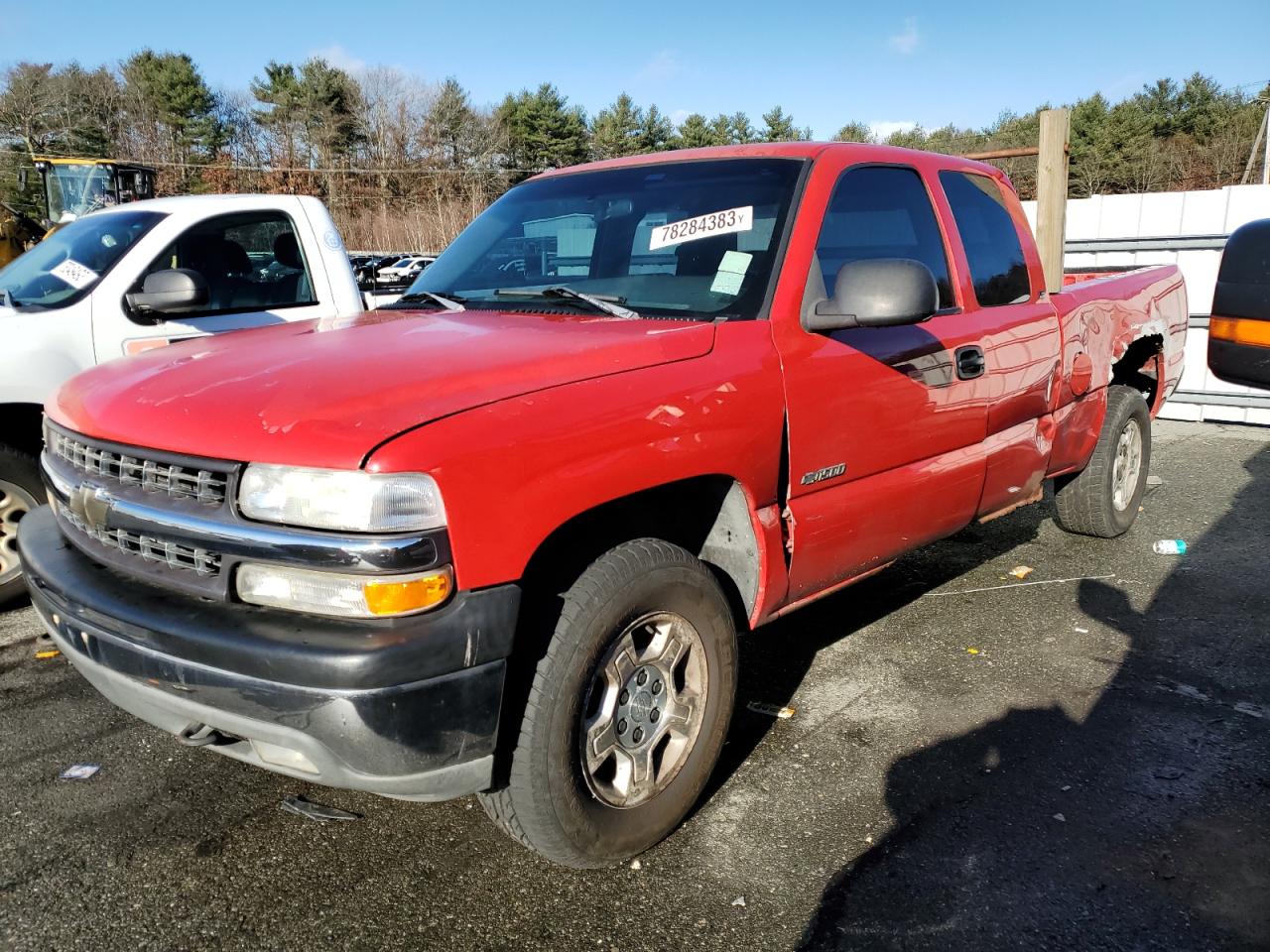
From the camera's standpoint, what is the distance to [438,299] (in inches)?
137

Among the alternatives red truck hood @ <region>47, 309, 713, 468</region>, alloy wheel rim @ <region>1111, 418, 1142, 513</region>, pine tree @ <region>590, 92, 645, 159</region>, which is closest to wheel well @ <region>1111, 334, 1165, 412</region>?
alloy wheel rim @ <region>1111, 418, 1142, 513</region>

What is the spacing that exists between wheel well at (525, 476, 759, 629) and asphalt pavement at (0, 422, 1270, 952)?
72 centimetres

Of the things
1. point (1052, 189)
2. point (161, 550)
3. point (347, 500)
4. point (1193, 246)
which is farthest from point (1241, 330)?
point (1193, 246)

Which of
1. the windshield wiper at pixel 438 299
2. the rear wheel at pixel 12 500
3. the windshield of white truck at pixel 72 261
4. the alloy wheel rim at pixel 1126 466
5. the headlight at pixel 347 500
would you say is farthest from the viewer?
the alloy wheel rim at pixel 1126 466

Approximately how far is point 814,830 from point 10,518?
3871 mm

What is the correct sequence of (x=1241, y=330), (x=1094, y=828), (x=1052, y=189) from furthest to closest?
1. (x=1052, y=189)
2. (x=1094, y=828)
3. (x=1241, y=330)

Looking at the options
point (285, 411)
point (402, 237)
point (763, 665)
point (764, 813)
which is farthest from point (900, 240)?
point (402, 237)

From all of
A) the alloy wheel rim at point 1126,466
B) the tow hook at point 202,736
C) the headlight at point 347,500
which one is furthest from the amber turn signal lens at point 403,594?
the alloy wheel rim at point 1126,466

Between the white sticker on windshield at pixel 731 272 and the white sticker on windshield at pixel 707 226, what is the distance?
104 millimetres

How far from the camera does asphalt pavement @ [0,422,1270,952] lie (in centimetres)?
240

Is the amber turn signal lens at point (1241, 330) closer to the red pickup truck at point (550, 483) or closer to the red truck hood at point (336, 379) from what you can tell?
the red pickup truck at point (550, 483)

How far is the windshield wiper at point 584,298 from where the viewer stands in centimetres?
302

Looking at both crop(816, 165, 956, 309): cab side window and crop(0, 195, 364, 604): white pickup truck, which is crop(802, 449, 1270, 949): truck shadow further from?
crop(0, 195, 364, 604): white pickup truck

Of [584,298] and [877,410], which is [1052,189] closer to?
Answer: [877,410]
